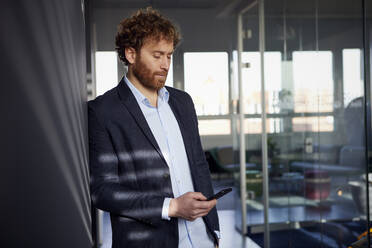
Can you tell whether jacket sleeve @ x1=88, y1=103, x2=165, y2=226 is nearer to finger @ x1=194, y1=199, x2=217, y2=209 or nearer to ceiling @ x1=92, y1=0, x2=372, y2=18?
finger @ x1=194, y1=199, x2=217, y2=209

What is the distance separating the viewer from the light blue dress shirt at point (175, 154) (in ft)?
4.90

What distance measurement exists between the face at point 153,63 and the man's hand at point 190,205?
45cm

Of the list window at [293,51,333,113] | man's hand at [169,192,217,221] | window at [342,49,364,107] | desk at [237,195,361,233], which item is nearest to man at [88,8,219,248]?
man's hand at [169,192,217,221]

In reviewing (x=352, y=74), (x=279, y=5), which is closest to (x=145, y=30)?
(x=352, y=74)

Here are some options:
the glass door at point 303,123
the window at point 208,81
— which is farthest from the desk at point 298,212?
the window at point 208,81

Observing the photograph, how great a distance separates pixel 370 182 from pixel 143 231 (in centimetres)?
192

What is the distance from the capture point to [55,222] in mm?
689

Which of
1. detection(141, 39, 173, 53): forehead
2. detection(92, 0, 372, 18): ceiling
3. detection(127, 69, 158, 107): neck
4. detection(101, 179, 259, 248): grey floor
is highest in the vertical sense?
detection(92, 0, 372, 18): ceiling

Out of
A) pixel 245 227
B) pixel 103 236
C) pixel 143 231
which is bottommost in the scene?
pixel 245 227

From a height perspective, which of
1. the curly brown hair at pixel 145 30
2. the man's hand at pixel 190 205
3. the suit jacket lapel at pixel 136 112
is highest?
the curly brown hair at pixel 145 30

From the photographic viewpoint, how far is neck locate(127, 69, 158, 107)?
1.55m

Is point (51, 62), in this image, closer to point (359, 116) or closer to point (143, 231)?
point (143, 231)

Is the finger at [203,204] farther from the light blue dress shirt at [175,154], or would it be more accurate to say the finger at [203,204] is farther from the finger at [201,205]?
the light blue dress shirt at [175,154]

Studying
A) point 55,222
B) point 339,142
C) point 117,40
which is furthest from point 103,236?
point 55,222
